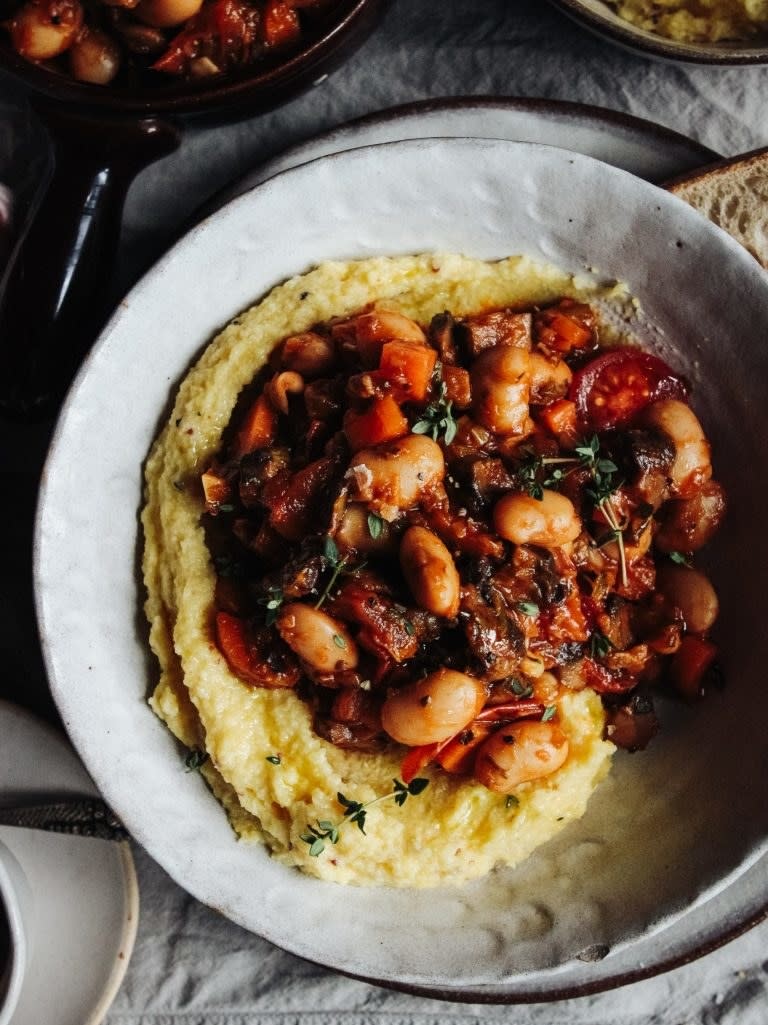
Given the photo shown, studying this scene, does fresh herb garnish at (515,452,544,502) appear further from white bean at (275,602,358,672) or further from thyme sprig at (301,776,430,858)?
thyme sprig at (301,776,430,858)

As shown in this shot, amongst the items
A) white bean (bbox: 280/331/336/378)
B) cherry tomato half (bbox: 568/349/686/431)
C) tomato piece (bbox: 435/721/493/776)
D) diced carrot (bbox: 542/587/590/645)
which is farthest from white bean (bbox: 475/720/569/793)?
white bean (bbox: 280/331/336/378)

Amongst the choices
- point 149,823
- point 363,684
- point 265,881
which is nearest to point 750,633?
point 363,684

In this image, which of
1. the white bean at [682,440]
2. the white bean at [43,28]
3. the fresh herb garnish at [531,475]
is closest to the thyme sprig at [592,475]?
the fresh herb garnish at [531,475]

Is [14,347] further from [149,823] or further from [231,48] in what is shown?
[149,823]

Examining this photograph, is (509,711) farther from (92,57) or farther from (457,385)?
(92,57)

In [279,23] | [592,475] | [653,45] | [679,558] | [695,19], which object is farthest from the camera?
[695,19]

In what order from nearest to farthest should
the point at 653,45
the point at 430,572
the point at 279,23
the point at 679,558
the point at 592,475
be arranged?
the point at 430,572, the point at 592,475, the point at 279,23, the point at 679,558, the point at 653,45

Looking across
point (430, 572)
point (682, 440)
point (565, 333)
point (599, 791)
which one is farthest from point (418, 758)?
point (565, 333)
